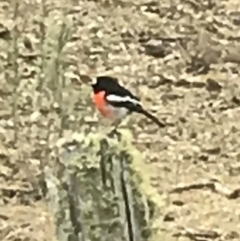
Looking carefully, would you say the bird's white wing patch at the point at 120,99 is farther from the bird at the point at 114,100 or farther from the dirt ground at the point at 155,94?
the dirt ground at the point at 155,94

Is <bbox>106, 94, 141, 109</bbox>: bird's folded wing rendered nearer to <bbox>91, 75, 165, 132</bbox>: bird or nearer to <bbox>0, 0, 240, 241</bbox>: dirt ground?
<bbox>91, 75, 165, 132</bbox>: bird

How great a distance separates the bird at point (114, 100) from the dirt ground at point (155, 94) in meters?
0.14

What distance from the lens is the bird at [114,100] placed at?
15.5 feet

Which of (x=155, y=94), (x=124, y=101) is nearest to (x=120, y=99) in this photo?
(x=124, y=101)

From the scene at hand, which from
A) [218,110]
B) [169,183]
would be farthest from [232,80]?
[169,183]

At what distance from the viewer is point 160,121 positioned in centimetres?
582

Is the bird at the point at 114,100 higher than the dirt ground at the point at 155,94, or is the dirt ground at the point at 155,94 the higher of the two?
the bird at the point at 114,100

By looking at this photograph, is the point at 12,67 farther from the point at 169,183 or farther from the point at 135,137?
the point at 169,183

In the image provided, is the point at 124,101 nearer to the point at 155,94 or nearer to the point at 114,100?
the point at 114,100

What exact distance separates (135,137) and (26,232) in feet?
3.99

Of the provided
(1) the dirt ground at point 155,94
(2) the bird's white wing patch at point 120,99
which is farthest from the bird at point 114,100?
(1) the dirt ground at point 155,94

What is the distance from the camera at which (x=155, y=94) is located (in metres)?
6.09

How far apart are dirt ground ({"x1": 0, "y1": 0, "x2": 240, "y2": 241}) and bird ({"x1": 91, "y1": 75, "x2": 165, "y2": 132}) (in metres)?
0.14

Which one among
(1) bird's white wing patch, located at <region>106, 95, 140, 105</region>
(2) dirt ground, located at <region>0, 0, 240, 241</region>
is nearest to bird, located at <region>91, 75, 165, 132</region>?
(1) bird's white wing patch, located at <region>106, 95, 140, 105</region>
